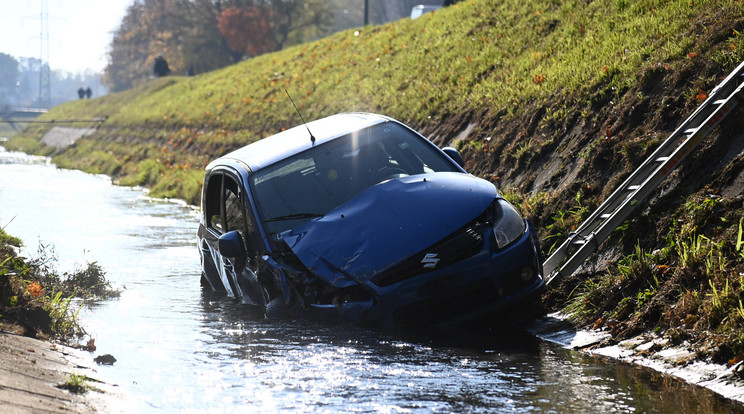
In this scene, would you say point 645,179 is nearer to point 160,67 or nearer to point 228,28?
point 160,67

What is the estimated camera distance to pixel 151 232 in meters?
15.7

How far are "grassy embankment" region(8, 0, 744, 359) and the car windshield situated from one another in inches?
63.9

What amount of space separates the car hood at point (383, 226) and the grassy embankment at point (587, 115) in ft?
4.11

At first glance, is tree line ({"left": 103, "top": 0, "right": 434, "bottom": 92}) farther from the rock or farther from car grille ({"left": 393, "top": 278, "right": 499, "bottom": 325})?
car grille ({"left": 393, "top": 278, "right": 499, "bottom": 325})

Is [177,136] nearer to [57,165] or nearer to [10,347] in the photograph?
[57,165]

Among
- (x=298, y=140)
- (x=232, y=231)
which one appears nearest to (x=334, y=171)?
(x=298, y=140)

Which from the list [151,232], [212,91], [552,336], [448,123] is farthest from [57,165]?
[552,336]

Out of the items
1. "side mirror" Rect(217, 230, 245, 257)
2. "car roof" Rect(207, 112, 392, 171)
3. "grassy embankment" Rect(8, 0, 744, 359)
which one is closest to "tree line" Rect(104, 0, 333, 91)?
"grassy embankment" Rect(8, 0, 744, 359)

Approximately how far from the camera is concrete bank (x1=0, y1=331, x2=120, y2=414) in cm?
473

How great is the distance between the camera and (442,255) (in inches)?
258

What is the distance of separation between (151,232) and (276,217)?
8.58 metres

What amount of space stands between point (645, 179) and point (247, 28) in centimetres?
6611

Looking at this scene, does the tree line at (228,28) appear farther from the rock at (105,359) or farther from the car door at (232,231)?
the rock at (105,359)

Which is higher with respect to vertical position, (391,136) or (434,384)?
(391,136)
